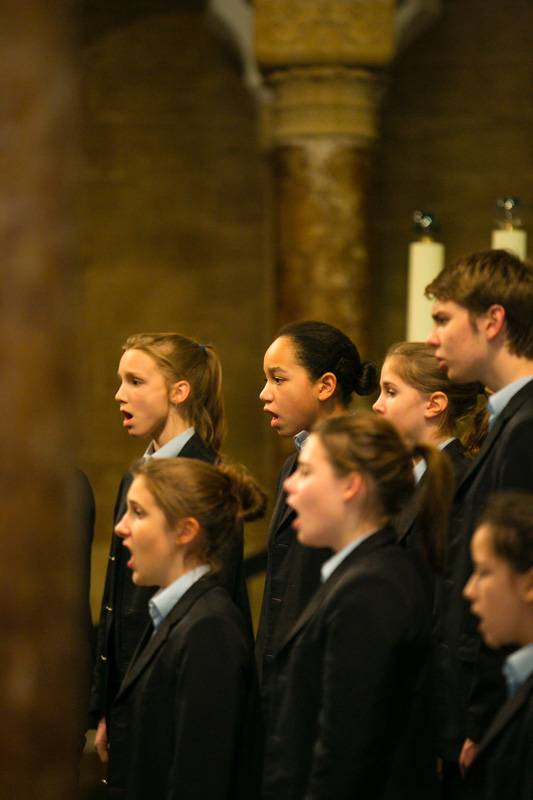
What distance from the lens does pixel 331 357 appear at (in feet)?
10.2

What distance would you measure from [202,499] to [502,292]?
0.82 m

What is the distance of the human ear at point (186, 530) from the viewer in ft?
7.86

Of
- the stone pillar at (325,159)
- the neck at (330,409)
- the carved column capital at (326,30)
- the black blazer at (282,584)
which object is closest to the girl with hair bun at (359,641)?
the black blazer at (282,584)

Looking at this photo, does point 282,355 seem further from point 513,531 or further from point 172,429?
point 513,531

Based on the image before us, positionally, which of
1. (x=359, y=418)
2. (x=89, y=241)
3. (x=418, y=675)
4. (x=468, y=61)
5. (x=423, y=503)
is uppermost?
(x=468, y=61)

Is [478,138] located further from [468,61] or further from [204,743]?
[204,743]

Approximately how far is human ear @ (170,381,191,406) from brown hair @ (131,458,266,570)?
785mm

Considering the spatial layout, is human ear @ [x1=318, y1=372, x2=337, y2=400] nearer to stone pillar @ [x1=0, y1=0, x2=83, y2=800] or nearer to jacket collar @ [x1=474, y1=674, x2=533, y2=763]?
jacket collar @ [x1=474, y1=674, x2=533, y2=763]

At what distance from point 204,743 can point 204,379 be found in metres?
1.47

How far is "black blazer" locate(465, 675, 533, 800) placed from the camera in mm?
1812

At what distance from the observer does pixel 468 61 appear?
6.34 metres

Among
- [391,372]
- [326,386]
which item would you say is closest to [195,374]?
[326,386]

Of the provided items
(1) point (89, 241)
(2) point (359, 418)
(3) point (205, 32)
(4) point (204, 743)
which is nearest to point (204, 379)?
(2) point (359, 418)

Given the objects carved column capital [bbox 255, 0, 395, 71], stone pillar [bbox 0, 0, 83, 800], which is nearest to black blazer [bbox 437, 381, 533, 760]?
stone pillar [bbox 0, 0, 83, 800]
